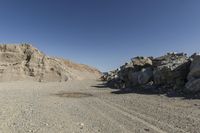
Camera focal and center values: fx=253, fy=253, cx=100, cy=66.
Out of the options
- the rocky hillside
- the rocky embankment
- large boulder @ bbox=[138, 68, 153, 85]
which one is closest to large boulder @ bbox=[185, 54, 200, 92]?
the rocky embankment

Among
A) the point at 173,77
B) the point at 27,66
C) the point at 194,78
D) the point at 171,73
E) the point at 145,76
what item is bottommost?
the point at 194,78

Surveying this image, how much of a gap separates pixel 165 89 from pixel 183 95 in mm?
4032

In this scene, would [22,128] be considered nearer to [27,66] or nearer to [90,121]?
[90,121]

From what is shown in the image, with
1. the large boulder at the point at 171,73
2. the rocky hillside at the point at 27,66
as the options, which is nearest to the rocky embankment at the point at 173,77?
the large boulder at the point at 171,73

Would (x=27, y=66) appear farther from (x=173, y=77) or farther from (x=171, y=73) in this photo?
(x=173, y=77)

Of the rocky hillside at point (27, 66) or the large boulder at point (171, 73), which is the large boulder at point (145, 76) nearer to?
the large boulder at point (171, 73)

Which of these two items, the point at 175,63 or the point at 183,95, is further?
the point at 175,63

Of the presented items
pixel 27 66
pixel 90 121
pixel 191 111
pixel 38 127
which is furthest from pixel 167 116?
pixel 27 66

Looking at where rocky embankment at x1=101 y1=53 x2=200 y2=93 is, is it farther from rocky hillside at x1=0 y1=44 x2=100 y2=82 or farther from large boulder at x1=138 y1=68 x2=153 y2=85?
rocky hillside at x1=0 y1=44 x2=100 y2=82

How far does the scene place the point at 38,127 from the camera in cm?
1155

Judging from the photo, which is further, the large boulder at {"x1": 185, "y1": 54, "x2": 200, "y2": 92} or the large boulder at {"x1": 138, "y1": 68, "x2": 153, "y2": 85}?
the large boulder at {"x1": 138, "y1": 68, "x2": 153, "y2": 85}

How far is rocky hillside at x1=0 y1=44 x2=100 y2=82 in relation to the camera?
162ft

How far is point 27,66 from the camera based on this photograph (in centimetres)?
5241

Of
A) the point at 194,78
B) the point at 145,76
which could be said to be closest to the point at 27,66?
the point at 145,76
